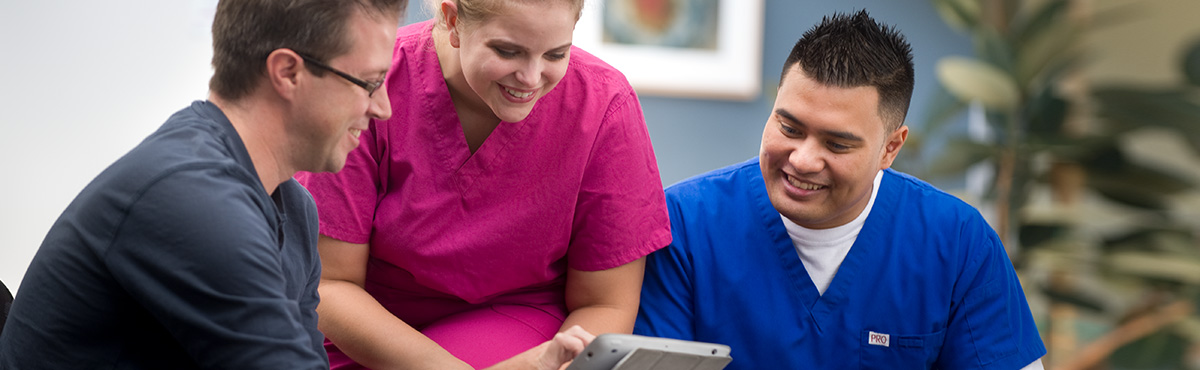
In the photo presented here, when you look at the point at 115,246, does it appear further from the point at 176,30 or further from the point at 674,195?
the point at 176,30

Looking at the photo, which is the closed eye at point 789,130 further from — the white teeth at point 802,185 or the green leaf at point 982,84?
the green leaf at point 982,84

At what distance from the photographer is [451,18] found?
1.34m

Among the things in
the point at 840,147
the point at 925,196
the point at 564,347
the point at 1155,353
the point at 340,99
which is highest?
the point at 340,99

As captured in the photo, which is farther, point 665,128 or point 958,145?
point 665,128

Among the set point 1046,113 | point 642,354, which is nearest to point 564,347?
point 642,354

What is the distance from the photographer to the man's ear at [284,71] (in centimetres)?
97

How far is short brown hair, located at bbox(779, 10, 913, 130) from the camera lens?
1.48m

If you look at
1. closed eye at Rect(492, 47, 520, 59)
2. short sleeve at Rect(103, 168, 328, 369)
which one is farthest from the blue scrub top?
short sleeve at Rect(103, 168, 328, 369)

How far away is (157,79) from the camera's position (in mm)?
2586

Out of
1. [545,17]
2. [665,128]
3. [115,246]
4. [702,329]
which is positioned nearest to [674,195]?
[702,329]

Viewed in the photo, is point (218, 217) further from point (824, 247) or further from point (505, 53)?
point (824, 247)

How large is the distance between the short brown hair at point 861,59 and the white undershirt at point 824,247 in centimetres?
13

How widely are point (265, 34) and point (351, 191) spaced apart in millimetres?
462

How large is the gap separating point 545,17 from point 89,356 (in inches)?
25.1
